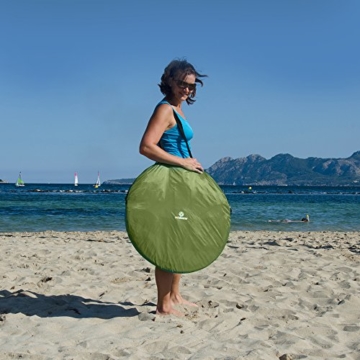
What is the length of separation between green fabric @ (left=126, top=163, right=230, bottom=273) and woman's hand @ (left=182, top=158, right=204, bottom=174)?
0.12ft

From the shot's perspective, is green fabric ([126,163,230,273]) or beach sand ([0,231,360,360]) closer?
beach sand ([0,231,360,360])

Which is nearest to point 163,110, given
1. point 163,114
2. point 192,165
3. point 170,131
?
point 163,114

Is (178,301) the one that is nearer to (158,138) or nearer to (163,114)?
(158,138)

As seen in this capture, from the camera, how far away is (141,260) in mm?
6953

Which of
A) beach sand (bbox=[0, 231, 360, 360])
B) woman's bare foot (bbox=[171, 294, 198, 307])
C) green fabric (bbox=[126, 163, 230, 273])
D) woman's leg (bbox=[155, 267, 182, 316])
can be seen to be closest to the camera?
beach sand (bbox=[0, 231, 360, 360])

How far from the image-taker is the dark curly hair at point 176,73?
3.79 meters

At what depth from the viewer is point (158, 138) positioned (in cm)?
367

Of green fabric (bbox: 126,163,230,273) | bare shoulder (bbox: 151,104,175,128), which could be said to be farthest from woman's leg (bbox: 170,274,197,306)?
bare shoulder (bbox: 151,104,175,128)

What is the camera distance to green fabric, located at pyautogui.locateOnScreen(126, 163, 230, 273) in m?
3.64

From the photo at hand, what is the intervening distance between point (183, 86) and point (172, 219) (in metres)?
1.03

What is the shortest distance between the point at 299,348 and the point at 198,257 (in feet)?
3.21

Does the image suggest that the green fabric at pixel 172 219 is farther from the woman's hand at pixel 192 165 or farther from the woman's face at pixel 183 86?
the woman's face at pixel 183 86

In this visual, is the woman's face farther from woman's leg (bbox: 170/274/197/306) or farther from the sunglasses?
woman's leg (bbox: 170/274/197/306)

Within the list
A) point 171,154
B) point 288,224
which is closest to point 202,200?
point 171,154
